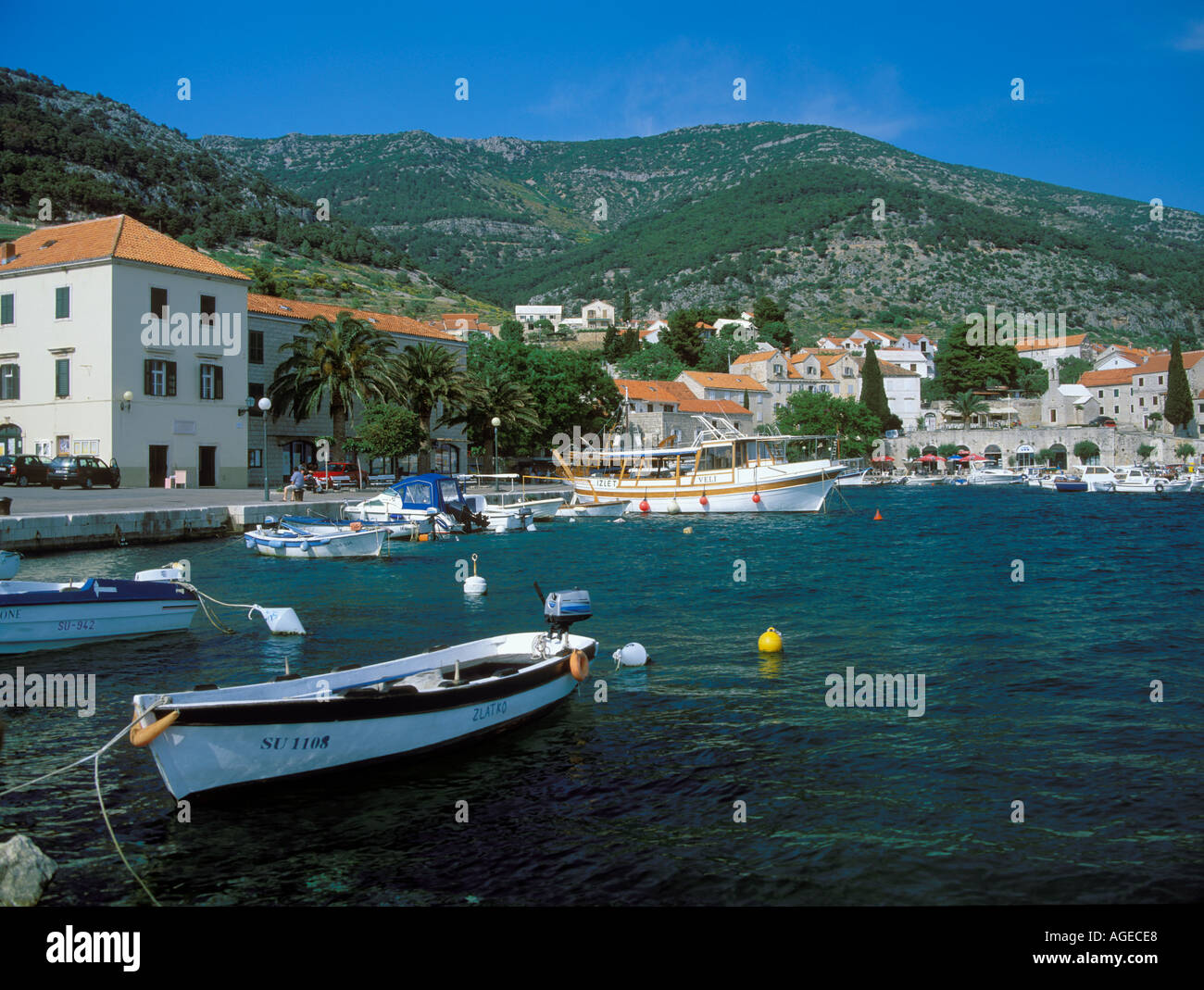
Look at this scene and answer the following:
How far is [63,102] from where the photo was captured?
138m

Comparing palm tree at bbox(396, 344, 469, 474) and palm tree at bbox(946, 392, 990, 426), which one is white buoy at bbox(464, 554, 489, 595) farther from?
palm tree at bbox(946, 392, 990, 426)

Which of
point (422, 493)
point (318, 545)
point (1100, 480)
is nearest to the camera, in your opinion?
point (318, 545)

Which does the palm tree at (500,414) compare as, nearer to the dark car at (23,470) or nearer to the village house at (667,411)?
the village house at (667,411)

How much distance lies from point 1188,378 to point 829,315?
209 feet

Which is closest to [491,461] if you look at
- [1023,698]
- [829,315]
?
[1023,698]

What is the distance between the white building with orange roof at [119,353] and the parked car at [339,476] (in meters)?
4.11

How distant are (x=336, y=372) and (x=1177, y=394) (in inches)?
3467

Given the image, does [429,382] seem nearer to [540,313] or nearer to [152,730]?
[152,730]

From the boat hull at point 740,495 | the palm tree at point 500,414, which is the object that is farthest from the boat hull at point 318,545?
the palm tree at point 500,414

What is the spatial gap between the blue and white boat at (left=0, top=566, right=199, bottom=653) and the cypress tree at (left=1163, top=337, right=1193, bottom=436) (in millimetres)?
104318

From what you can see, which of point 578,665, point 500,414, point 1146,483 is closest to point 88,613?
point 578,665

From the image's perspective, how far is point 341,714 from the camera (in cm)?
892

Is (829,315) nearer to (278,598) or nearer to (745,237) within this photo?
(745,237)

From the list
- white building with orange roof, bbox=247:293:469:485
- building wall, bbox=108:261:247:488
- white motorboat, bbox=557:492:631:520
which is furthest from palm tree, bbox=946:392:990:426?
building wall, bbox=108:261:247:488
